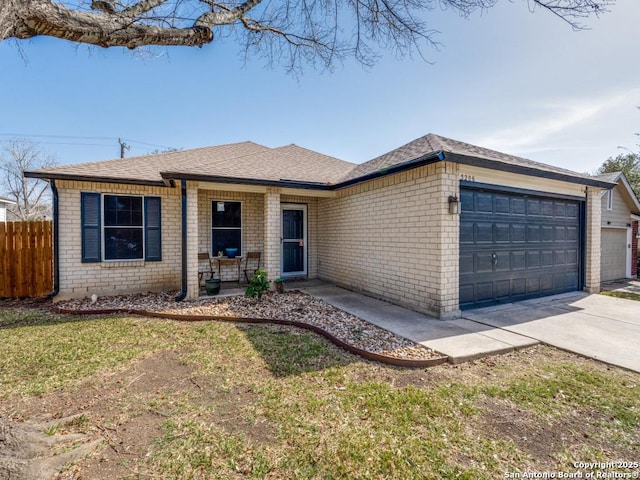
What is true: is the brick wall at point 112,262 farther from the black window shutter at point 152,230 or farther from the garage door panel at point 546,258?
the garage door panel at point 546,258

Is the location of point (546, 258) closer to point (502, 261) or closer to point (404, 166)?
point (502, 261)

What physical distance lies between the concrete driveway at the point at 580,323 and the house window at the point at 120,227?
789 centimetres

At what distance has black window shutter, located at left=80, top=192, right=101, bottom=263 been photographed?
24.5ft

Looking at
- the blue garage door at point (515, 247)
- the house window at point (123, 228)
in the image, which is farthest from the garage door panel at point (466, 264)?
the house window at point (123, 228)

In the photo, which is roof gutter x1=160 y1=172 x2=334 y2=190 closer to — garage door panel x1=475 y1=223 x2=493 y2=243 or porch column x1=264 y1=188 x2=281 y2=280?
porch column x1=264 y1=188 x2=281 y2=280

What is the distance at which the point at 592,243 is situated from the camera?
8.23 m

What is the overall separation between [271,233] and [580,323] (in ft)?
22.3

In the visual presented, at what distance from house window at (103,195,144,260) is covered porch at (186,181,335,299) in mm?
Result: 1534

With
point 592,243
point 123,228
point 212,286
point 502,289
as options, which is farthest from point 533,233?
point 123,228

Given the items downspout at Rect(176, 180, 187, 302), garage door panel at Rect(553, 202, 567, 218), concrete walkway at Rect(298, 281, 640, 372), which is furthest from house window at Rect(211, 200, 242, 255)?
garage door panel at Rect(553, 202, 567, 218)

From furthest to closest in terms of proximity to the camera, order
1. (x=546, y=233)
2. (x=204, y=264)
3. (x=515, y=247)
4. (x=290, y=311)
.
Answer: (x=204, y=264) → (x=546, y=233) → (x=515, y=247) → (x=290, y=311)

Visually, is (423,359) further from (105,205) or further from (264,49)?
(105,205)

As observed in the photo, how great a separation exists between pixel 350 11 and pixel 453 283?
532 centimetres

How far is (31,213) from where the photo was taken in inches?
1032
